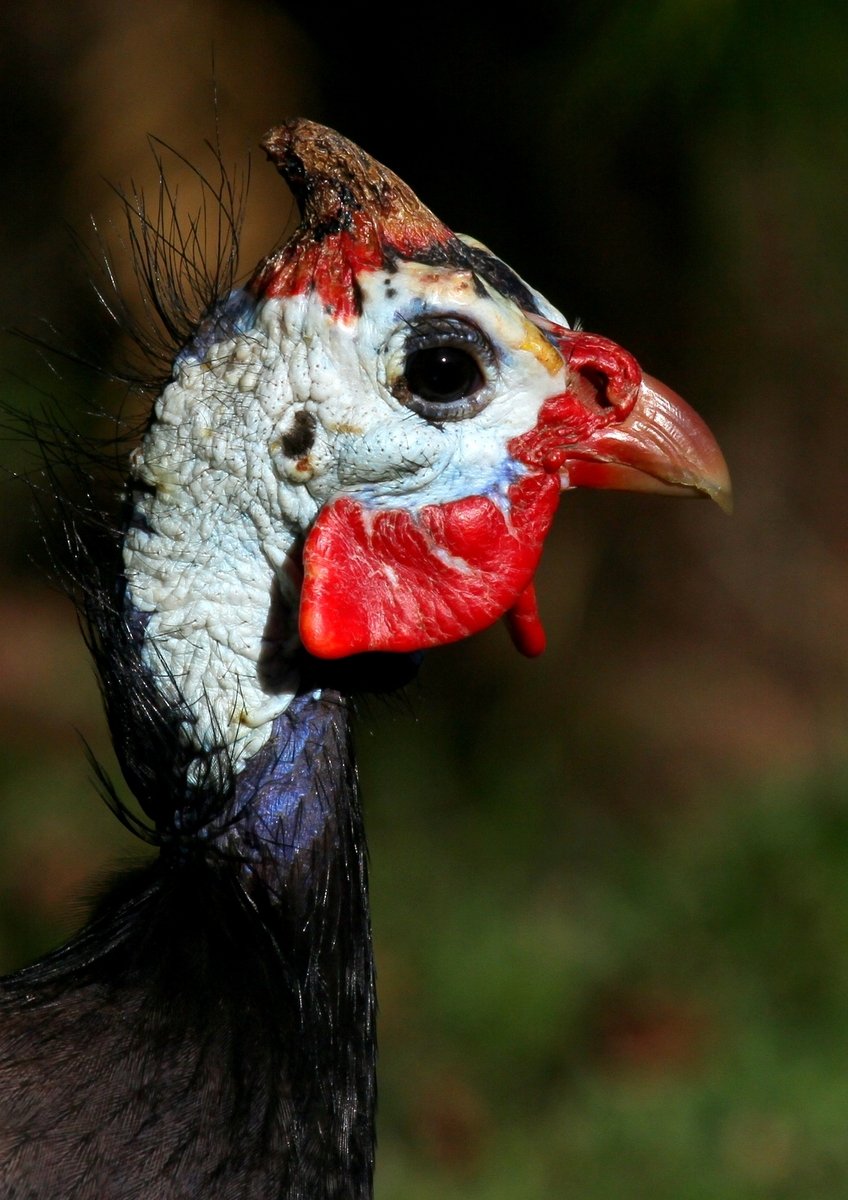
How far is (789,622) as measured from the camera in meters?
6.04

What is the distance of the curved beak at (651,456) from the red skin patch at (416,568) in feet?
0.25

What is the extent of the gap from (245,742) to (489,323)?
671 mm

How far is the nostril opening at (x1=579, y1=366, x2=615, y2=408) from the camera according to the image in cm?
215

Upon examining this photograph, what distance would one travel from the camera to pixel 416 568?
6.86 feet

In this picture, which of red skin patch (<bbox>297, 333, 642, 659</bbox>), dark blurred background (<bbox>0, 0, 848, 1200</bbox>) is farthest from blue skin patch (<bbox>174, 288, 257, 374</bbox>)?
dark blurred background (<bbox>0, 0, 848, 1200</bbox>)

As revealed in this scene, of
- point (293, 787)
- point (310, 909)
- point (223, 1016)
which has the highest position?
point (293, 787)

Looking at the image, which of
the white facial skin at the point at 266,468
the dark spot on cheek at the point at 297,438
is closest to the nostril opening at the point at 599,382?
the white facial skin at the point at 266,468

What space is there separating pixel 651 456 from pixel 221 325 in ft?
2.16

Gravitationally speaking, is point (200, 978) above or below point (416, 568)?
below

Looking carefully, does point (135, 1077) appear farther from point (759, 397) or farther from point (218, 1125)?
point (759, 397)

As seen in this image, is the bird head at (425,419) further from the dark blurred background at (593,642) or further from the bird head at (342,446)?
the dark blurred background at (593,642)

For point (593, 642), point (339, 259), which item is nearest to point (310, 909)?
point (339, 259)

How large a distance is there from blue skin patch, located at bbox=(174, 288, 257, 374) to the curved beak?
0.51m

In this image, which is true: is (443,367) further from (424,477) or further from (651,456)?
(651,456)
